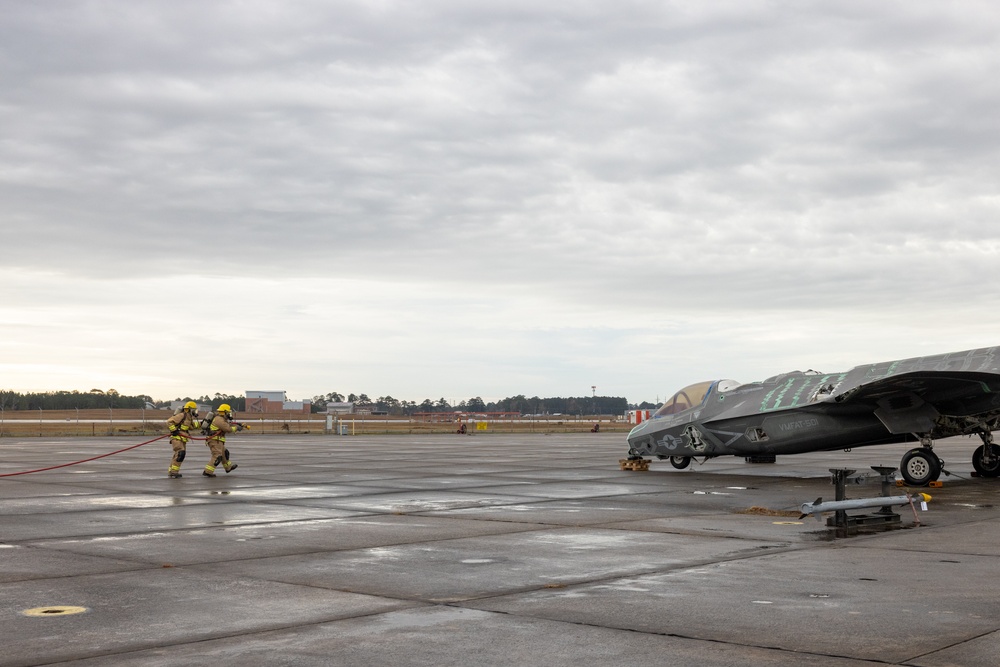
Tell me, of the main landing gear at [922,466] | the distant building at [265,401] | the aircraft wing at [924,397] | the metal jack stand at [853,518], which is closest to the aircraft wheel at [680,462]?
the aircraft wing at [924,397]

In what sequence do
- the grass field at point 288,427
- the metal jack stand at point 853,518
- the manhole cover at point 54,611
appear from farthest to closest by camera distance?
the grass field at point 288,427, the metal jack stand at point 853,518, the manhole cover at point 54,611

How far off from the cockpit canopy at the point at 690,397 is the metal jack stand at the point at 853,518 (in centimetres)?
981

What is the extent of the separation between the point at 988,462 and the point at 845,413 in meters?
3.77

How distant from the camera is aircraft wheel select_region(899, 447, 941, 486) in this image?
1817cm

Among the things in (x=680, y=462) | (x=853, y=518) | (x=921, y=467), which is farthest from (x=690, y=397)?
(x=853, y=518)

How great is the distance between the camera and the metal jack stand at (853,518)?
1165cm

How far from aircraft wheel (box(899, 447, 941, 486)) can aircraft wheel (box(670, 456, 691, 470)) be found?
600cm

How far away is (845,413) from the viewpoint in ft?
64.7

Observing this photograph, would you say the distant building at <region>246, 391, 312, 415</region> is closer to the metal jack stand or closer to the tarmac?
the tarmac

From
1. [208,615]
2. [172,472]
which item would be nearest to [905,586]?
[208,615]

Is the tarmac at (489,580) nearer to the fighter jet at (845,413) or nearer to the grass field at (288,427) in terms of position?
the fighter jet at (845,413)

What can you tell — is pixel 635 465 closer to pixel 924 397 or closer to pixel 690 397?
pixel 690 397

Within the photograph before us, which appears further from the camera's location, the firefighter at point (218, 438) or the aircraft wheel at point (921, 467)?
the firefighter at point (218, 438)

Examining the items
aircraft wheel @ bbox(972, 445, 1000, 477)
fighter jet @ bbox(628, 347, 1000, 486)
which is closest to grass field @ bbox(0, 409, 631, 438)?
fighter jet @ bbox(628, 347, 1000, 486)
